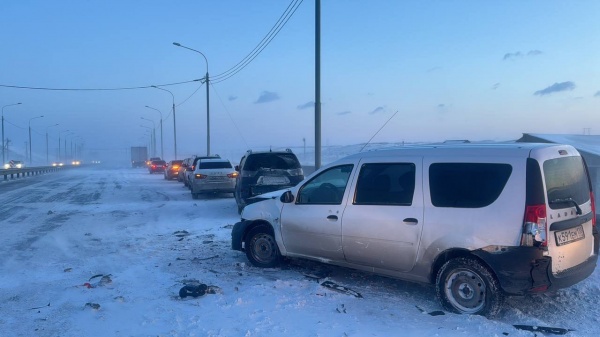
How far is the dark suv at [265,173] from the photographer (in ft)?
42.5

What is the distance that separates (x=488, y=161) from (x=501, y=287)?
1332mm

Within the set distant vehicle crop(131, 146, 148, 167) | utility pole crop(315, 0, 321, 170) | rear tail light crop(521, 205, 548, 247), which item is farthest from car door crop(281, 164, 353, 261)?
A: distant vehicle crop(131, 146, 148, 167)

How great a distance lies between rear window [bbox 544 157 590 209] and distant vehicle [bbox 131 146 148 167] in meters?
83.3

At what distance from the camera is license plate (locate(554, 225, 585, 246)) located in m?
4.89

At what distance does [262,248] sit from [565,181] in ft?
14.1

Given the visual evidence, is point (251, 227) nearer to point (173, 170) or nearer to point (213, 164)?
point (213, 164)

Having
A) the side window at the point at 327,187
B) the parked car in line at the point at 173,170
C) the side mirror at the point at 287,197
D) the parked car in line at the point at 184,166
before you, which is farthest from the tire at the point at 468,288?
the parked car in line at the point at 173,170

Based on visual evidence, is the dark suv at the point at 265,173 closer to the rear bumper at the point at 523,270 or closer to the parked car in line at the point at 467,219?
the parked car in line at the point at 467,219

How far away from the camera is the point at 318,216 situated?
6.45 meters

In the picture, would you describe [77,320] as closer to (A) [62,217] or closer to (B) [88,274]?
(B) [88,274]

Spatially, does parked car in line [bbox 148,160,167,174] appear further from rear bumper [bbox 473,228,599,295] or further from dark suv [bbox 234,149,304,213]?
rear bumper [bbox 473,228,599,295]

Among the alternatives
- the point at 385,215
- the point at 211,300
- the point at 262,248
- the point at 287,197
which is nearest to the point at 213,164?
the point at 262,248

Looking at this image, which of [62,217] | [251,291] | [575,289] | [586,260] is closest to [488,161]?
[586,260]

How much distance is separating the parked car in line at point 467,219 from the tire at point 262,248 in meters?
1.03
